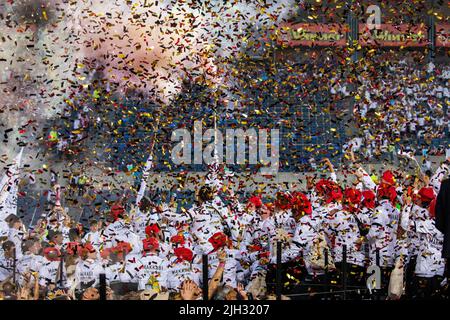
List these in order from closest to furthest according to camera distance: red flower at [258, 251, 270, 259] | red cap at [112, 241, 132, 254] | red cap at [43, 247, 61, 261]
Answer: red cap at [112, 241, 132, 254]
red cap at [43, 247, 61, 261]
red flower at [258, 251, 270, 259]

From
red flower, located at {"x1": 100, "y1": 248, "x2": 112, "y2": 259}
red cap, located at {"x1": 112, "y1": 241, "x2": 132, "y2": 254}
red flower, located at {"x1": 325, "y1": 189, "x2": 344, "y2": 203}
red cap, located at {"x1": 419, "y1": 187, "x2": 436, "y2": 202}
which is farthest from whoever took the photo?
red flower, located at {"x1": 325, "y1": 189, "x2": 344, "y2": 203}

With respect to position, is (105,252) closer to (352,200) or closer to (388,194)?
(352,200)

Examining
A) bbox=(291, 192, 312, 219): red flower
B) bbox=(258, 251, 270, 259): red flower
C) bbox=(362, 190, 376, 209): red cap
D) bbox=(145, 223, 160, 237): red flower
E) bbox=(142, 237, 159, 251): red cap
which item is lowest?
bbox=(258, 251, 270, 259): red flower

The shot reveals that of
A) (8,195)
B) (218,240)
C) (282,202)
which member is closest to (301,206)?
(282,202)

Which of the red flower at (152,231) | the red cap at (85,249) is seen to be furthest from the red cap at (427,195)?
the red cap at (85,249)

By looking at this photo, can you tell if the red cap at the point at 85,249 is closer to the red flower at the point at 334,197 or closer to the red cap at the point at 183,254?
the red cap at the point at 183,254

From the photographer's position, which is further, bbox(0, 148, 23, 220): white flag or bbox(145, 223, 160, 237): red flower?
bbox(0, 148, 23, 220): white flag

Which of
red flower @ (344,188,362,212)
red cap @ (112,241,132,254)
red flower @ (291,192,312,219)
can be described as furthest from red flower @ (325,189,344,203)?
red cap @ (112,241,132,254)

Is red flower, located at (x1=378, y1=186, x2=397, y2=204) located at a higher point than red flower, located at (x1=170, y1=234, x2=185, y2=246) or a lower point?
higher

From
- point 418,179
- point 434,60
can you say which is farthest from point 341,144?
point 418,179

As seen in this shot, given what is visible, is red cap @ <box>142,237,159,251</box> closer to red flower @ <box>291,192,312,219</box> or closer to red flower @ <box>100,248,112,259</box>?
red flower @ <box>100,248,112,259</box>

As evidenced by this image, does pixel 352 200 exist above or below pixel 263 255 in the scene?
above

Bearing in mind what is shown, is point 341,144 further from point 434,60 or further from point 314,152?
point 434,60

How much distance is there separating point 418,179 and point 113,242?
381 cm
